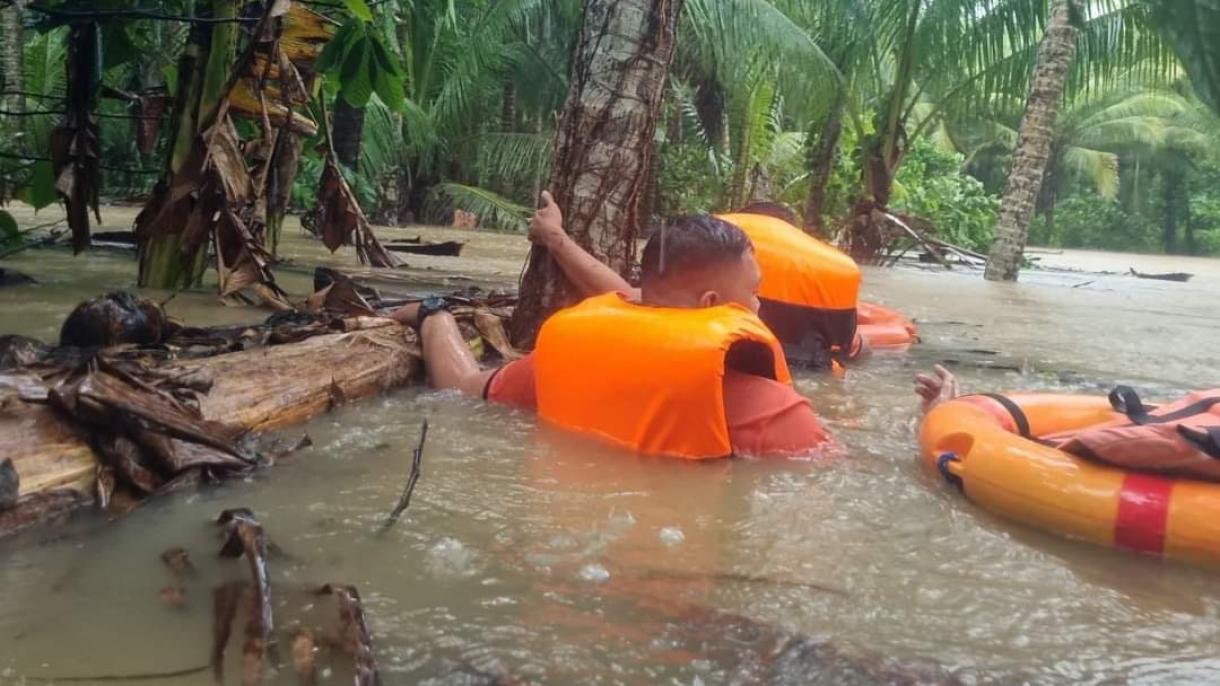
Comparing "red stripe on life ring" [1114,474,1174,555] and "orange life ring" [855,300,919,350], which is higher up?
"orange life ring" [855,300,919,350]

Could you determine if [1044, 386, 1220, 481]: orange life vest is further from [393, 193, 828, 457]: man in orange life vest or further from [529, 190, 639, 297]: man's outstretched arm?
[529, 190, 639, 297]: man's outstretched arm

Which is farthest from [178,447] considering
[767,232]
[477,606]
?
[767,232]

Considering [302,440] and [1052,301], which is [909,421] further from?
[1052,301]

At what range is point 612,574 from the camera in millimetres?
1968

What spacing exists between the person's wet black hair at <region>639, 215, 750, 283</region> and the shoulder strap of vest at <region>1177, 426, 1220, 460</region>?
1429 mm

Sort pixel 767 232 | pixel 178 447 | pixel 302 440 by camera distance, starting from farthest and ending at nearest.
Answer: pixel 767 232, pixel 302 440, pixel 178 447

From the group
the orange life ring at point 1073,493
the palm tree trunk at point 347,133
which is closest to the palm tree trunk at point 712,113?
the palm tree trunk at point 347,133

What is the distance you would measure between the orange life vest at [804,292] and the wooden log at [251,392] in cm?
163

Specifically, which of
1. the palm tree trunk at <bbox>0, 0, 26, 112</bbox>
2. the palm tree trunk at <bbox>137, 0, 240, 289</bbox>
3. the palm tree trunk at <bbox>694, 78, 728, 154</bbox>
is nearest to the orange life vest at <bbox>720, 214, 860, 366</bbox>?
the palm tree trunk at <bbox>137, 0, 240, 289</bbox>

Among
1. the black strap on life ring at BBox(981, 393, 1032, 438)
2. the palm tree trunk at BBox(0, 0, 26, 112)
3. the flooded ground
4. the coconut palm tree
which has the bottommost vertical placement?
the flooded ground

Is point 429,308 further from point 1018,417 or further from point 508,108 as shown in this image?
point 508,108

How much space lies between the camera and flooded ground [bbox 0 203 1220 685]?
1.60 meters

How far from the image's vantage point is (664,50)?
401 cm

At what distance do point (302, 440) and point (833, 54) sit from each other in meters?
12.7
